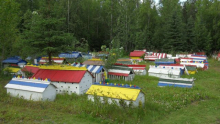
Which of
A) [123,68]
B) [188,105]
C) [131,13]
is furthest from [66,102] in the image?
[131,13]

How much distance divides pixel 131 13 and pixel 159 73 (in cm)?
2454

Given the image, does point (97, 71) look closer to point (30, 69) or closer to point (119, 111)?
point (30, 69)

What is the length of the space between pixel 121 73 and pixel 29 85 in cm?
829

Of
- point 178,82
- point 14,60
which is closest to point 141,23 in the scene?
point 14,60

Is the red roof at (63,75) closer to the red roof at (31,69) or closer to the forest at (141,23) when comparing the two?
the red roof at (31,69)

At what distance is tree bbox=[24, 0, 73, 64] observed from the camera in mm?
14766

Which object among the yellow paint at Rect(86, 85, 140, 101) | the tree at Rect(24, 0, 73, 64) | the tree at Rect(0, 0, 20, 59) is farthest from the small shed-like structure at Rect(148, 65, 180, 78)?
the tree at Rect(0, 0, 20, 59)

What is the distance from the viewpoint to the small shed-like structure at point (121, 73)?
17373 millimetres

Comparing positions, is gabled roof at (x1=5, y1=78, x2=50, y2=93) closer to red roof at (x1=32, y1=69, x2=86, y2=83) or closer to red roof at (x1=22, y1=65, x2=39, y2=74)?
red roof at (x1=32, y1=69, x2=86, y2=83)

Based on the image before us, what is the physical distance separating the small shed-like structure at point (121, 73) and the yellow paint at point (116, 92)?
6835mm

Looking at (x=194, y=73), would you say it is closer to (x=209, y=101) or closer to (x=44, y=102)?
(x=209, y=101)

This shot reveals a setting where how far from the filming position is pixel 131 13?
41.2 metres

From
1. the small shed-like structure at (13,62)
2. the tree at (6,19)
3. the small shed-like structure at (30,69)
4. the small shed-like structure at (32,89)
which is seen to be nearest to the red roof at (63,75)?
the small shed-like structure at (32,89)

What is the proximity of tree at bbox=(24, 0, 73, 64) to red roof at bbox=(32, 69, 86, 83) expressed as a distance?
179cm
